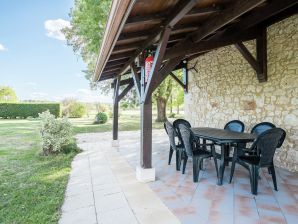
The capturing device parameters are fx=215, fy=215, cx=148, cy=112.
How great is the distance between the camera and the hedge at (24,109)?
709 inches

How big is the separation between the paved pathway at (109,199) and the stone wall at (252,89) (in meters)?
2.97

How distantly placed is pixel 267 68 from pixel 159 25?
287 centimetres

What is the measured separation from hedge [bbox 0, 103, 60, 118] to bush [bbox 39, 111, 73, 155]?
13.0 metres

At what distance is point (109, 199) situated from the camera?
3.04 metres

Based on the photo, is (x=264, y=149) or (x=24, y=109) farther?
(x=24, y=109)

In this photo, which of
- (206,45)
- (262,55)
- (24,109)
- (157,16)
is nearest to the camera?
(157,16)

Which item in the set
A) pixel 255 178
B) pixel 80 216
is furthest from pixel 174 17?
pixel 80 216

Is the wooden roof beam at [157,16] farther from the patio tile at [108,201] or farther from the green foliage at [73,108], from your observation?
the green foliage at [73,108]

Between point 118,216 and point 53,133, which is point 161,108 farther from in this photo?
point 118,216

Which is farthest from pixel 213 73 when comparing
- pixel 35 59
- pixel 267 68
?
pixel 35 59

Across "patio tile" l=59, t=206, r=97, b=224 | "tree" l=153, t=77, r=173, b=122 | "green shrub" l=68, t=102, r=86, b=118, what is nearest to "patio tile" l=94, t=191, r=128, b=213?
"patio tile" l=59, t=206, r=97, b=224

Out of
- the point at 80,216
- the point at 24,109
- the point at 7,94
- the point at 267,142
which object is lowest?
the point at 80,216

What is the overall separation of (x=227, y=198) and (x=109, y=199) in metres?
1.64

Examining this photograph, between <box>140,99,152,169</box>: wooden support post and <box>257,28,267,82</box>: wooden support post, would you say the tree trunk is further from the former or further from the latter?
<box>140,99,152,169</box>: wooden support post
